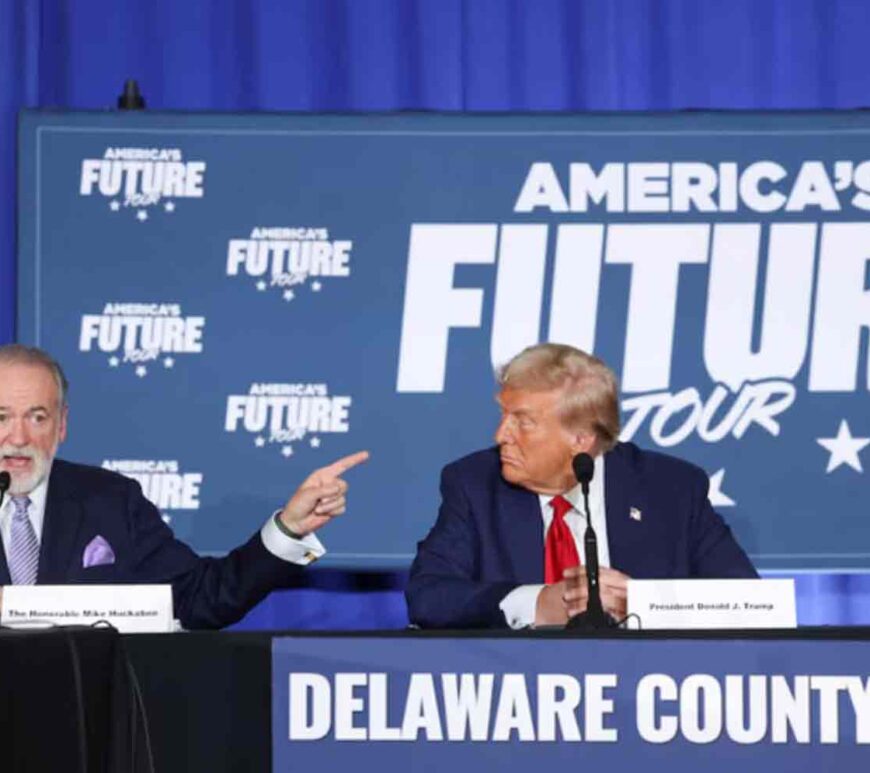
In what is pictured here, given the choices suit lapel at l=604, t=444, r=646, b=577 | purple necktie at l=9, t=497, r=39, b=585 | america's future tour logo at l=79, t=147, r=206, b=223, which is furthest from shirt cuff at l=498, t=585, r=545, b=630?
america's future tour logo at l=79, t=147, r=206, b=223

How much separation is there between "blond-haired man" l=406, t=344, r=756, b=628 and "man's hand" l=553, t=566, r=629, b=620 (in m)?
0.41

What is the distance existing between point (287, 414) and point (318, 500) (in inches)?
56.2

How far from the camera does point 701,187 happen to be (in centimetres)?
547

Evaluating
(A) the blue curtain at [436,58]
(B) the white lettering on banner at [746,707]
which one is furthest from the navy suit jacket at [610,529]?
(A) the blue curtain at [436,58]

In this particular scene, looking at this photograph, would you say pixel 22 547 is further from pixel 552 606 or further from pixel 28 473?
pixel 552 606

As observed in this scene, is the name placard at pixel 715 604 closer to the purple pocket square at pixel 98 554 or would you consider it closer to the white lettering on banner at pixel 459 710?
the white lettering on banner at pixel 459 710

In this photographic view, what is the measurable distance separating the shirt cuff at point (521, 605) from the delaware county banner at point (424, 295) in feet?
5.37

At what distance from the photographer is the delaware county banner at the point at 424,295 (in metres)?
5.39

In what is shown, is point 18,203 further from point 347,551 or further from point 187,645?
point 187,645

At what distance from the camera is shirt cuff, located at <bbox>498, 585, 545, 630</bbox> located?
12.2 ft

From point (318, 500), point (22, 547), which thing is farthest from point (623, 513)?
point (22, 547)

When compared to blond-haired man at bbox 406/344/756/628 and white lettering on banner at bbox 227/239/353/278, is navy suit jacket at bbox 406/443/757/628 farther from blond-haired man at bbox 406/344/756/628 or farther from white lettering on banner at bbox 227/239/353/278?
white lettering on banner at bbox 227/239/353/278

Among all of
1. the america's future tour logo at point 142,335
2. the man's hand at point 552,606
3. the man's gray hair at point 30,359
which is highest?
the america's future tour logo at point 142,335

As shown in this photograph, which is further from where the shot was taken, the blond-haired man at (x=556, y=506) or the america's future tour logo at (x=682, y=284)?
the america's future tour logo at (x=682, y=284)
